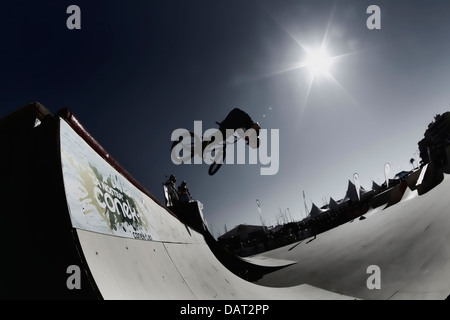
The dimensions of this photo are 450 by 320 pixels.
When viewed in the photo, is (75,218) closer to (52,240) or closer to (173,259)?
(52,240)

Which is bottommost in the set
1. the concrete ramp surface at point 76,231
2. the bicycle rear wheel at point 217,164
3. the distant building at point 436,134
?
the concrete ramp surface at point 76,231

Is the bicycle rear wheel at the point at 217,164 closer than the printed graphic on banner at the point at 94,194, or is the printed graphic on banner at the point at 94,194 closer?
the printed graphic on banner at the point at 94,194

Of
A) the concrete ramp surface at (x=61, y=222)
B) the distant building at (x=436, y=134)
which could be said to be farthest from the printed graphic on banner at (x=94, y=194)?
the distant building at (x=436, y=134)

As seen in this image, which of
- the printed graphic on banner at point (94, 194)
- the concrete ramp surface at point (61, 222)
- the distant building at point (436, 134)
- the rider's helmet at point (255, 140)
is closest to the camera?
the concrete ramp surface at point (61, 222)

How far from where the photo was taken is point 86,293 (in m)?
1.35

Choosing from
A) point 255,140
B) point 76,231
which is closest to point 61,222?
point 76,231

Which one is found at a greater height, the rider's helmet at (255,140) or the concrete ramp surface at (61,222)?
the rider's helmet at (255,140)

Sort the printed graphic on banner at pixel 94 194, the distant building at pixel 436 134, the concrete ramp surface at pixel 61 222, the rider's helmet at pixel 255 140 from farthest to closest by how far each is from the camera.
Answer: the distant building at pixel 436 134 → the rider's helmet at pixel 255 140 → the printed graphic on banner at pixel 94 194 → the concrete ramp surface at pixel 61 222

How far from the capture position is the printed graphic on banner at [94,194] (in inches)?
66.1

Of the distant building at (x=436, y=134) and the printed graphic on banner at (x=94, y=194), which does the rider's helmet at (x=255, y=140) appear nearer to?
the printed graphic on banner at (x=94, y=194)

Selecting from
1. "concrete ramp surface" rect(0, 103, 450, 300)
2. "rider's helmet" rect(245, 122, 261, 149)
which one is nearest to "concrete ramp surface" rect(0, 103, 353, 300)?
"concrete ramp surface" rect(0, 103, 450, 300)

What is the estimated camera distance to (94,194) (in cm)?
201
